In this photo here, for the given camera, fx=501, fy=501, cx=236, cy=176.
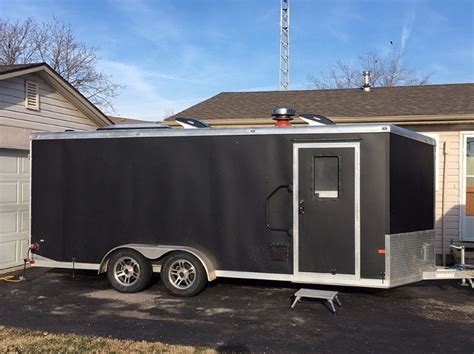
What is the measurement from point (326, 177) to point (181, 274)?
2553 millimetres

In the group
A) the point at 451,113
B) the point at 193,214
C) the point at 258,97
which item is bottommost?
the point at 193,214

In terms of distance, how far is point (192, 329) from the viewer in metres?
5.79

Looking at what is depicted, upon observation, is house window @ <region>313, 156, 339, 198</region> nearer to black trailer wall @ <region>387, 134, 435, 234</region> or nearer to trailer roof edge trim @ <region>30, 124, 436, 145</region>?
trailer roof edge trim @ <region>30, 124, 436, 145</region>

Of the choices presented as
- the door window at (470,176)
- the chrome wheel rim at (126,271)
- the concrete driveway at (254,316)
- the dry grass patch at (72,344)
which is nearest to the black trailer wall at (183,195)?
the chrome wheel rim at (126,271)

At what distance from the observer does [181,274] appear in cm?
737

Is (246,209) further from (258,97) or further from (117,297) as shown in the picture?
(258,97)

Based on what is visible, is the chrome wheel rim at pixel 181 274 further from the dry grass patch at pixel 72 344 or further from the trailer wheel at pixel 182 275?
the dry grass patch at pixel 72 344

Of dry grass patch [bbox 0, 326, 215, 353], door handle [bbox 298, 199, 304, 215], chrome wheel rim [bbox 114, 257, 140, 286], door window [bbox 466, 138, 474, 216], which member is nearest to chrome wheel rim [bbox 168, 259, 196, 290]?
chrome wheel rim [bbox 114, 257, 140, 286]

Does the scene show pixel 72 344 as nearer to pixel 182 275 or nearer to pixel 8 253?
pixel 182 275

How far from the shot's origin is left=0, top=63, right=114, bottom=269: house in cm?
920

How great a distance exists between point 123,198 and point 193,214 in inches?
45.8

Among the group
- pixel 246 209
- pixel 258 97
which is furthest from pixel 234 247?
pixel 258 97

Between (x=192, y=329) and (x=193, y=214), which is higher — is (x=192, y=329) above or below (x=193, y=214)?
below

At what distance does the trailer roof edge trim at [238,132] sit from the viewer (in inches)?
258
